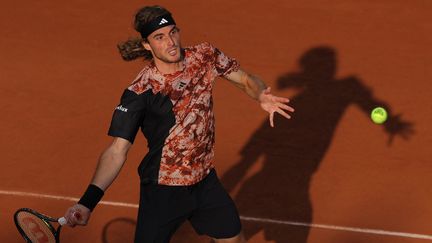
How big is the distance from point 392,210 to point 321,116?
2.63 m

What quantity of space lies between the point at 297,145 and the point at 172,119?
4.68 metres

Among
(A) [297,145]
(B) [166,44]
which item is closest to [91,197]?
(B) [166,44]

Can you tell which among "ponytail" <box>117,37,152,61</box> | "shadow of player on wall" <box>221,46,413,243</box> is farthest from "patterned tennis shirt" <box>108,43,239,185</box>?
"shadow of player on wall" <box>221,46,413,243</box>

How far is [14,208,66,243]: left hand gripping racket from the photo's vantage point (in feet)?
24.5

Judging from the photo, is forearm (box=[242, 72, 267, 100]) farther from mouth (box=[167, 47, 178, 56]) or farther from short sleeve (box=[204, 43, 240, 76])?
mouth (box=[167, 47, 178, 56])

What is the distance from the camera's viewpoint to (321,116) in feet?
42.6

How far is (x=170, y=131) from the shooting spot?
777cm

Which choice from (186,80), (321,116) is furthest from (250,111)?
(186,80)

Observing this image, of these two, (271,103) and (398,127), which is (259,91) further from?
(398,127)

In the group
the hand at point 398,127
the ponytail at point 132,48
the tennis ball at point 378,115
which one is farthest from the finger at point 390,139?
the ponytail at point 132,48

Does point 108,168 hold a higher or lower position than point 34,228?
higher

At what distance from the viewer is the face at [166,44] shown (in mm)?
7570

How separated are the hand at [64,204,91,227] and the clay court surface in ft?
10.3

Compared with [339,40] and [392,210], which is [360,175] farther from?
[339,40]
